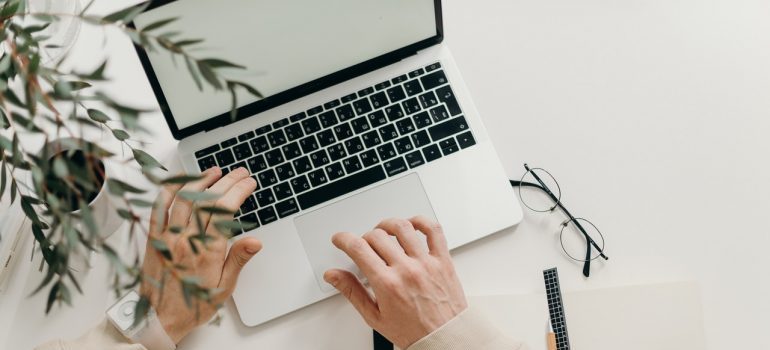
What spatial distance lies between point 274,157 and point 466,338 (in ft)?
1.22

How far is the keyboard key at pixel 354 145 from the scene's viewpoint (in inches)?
37.4

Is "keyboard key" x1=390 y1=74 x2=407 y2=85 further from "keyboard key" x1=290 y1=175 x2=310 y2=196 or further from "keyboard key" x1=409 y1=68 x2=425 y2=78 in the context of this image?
"keyboard key" x1=290 y1=175 x2=310 y2=196

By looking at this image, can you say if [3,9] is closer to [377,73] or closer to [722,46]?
[377,73]

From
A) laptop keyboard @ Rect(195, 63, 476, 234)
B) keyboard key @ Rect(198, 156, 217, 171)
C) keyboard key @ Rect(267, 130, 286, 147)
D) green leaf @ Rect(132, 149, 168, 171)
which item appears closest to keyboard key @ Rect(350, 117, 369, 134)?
laptop keyboard @ Rect(195, 63, 476, 234)

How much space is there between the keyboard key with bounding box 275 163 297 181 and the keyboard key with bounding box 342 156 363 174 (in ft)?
0.25

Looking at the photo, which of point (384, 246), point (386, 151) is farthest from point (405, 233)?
point (386, 151)

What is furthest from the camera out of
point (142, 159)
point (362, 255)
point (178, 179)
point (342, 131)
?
point (342, 131)

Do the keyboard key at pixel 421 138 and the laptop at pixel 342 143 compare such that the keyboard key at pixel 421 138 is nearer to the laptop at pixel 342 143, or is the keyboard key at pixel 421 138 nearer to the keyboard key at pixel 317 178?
the laptop at pixel 342 143

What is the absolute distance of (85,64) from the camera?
1.02m

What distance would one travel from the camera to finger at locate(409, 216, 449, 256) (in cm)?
89

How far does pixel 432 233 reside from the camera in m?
0.89

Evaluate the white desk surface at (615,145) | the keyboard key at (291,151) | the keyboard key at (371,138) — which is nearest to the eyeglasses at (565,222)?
the white desk surface at (615,145)

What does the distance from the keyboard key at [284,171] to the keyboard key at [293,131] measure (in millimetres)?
42

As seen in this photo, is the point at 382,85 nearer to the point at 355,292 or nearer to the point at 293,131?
the point at 293,131
